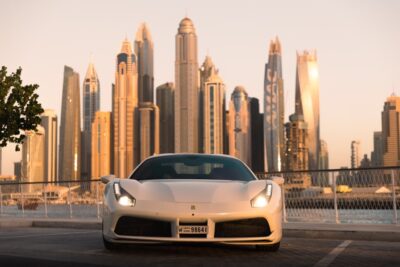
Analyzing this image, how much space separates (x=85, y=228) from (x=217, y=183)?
825 centimetres

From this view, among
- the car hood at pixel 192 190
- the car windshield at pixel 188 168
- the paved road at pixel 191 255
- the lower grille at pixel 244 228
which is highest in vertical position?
the car windshield at pixel 188 168

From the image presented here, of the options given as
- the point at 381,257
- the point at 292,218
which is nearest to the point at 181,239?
the point at 381,257

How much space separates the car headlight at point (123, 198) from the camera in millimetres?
7690

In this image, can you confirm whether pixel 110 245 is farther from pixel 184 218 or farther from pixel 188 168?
pixel 188 168

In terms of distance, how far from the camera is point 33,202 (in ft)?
72.9

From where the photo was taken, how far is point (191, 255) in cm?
795

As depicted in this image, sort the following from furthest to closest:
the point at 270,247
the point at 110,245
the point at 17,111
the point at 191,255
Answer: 1. the point at 17,111
2. the point at 270,247
3. the point at 110,245
4. the point at 191,255

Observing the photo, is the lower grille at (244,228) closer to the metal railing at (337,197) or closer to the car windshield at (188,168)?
the car windshield at (188,168)

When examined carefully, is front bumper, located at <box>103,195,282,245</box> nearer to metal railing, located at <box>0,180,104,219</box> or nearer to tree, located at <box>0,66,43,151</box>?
metal railing, located at <box>0,180,104,219</box>

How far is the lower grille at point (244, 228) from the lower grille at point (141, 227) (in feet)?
1.92

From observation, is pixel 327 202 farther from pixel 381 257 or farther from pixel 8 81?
pixel 8 81

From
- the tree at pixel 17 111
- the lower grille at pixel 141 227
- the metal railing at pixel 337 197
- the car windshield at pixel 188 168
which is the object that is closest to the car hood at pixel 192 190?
the lower grille at pixel 141 227

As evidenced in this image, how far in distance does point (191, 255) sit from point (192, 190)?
32.1 inches

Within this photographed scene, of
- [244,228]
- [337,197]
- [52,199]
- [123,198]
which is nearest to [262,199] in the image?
[244,228]
